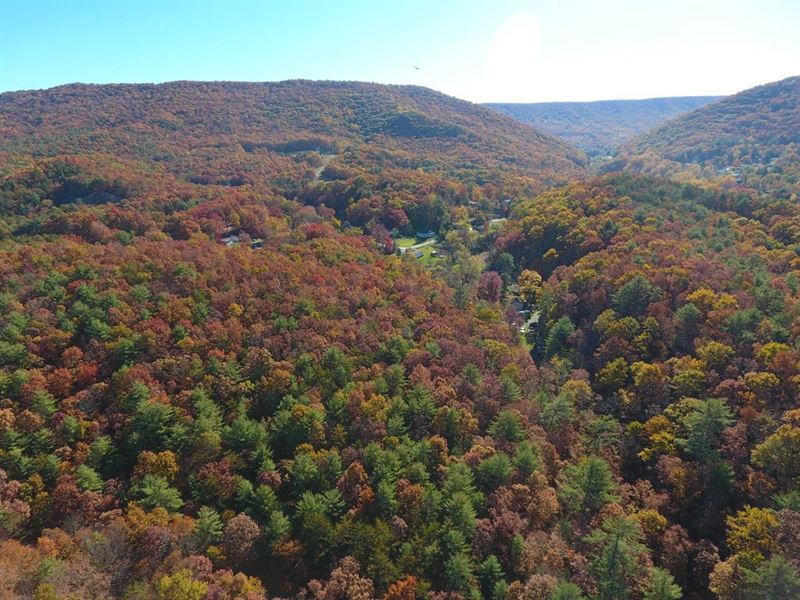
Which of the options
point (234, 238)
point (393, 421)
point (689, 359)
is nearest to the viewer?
point (393, 421)

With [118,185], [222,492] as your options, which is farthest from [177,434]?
[118,185]

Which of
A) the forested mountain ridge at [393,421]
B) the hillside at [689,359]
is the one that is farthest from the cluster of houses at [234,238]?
the hillside at [689,359]

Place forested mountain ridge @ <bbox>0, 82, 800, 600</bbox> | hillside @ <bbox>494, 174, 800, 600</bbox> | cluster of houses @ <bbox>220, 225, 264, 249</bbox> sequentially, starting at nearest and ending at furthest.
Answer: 1. forested mountain ridge @ <bbox>0, 82, 800, 600</bbox>
2. hillside @ <bbox>494, 174, 800, 600</bbox>
3. cluster of houses @ <bbox>220, 225, 264, 249</bbox>

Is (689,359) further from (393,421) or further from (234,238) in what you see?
(234,238)

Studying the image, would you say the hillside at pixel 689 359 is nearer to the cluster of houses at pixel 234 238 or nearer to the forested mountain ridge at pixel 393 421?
the forested mountain ridge at pixel 393 421

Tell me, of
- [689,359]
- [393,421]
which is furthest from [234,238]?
[689,359]

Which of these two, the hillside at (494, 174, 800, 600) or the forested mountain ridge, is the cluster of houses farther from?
the hillside at (494, 174, 800, 600)

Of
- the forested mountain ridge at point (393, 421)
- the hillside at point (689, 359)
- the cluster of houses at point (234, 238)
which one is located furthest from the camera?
the cluster of houses at point (234, 238)

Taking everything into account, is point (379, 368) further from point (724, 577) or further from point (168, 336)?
point (724, 577)

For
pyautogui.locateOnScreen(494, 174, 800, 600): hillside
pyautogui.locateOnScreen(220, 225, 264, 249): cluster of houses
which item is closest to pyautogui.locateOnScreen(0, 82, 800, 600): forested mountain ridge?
pyautogui.locateOnScreen(494, 174, 800, 600): hillside

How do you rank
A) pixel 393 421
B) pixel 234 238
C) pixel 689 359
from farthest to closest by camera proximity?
pixel 234 238 → pixel 689 359 → pixel 393 421

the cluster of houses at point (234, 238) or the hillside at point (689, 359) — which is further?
the cluster of houses at point (234, 238)
